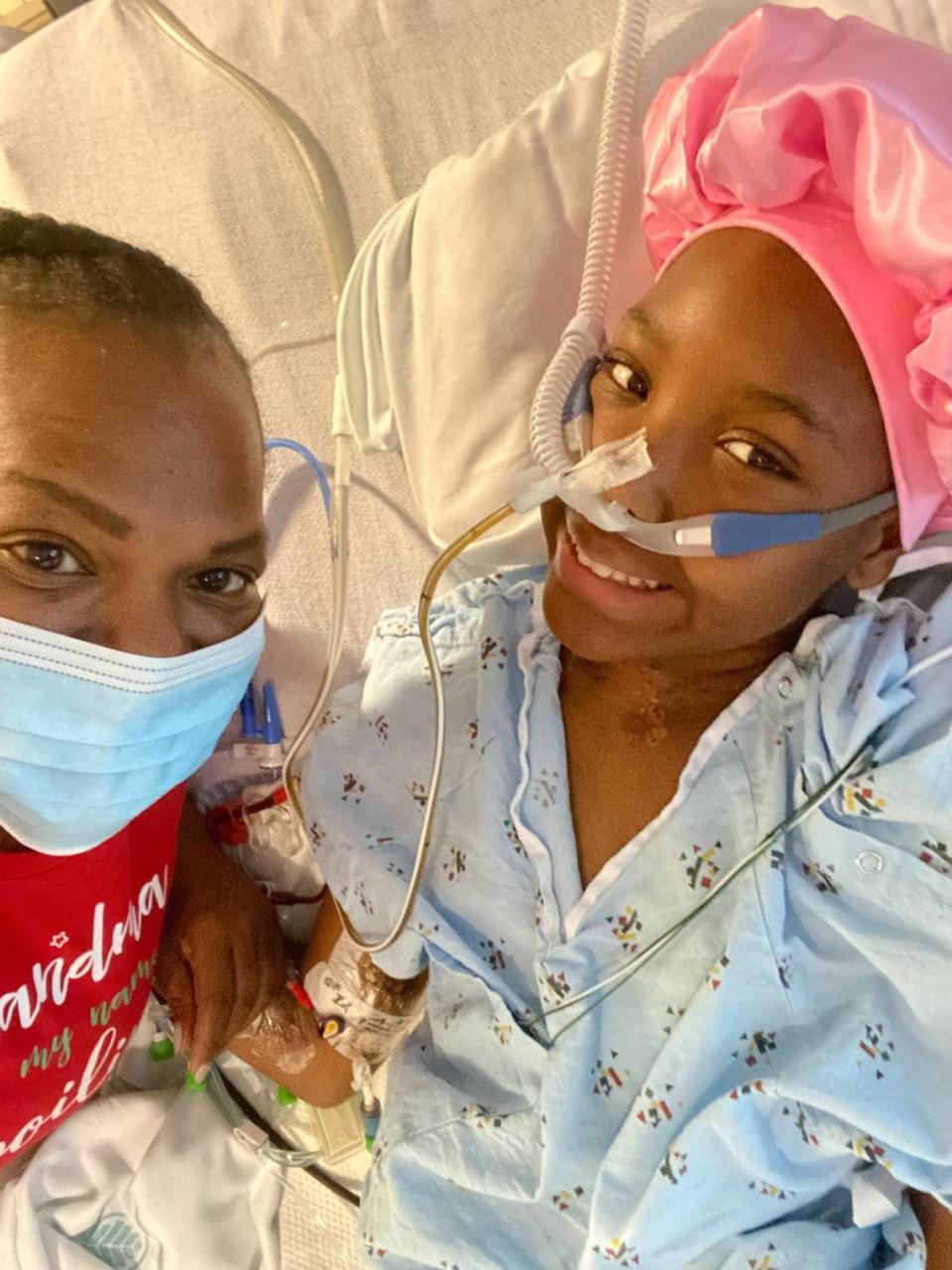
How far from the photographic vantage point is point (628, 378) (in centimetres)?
100

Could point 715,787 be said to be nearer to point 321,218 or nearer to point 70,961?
point 70,961

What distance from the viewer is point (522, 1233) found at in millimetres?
1157

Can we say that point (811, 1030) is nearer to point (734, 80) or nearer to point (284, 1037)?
point (284, 1037)

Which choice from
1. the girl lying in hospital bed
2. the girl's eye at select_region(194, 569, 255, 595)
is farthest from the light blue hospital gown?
the girl's eye at select_region(194, 569, 255, 595)

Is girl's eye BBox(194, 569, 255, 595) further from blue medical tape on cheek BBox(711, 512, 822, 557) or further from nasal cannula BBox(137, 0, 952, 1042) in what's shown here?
blue medical tape on cheek BBox(711, 512, 822, 557)

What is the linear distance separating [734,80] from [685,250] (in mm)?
163

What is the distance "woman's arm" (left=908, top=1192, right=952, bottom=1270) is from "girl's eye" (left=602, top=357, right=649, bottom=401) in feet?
2.88

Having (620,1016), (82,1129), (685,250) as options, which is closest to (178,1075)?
(82,1129)

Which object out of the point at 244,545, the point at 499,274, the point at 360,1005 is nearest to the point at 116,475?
the point at 244,545

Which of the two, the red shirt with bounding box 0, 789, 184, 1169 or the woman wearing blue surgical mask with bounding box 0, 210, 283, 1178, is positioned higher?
the woman wearing blue surgical mask with bounding box 0, 210, 283, 1178

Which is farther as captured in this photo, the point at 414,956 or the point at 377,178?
the point at 377,178

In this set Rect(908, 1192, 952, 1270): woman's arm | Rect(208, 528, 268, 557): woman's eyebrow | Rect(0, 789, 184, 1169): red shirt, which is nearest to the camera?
Rect(208, 528, 268, 557): woman's eyebrow

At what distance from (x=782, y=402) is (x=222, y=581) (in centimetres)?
51

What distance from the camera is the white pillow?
47.6 inches
